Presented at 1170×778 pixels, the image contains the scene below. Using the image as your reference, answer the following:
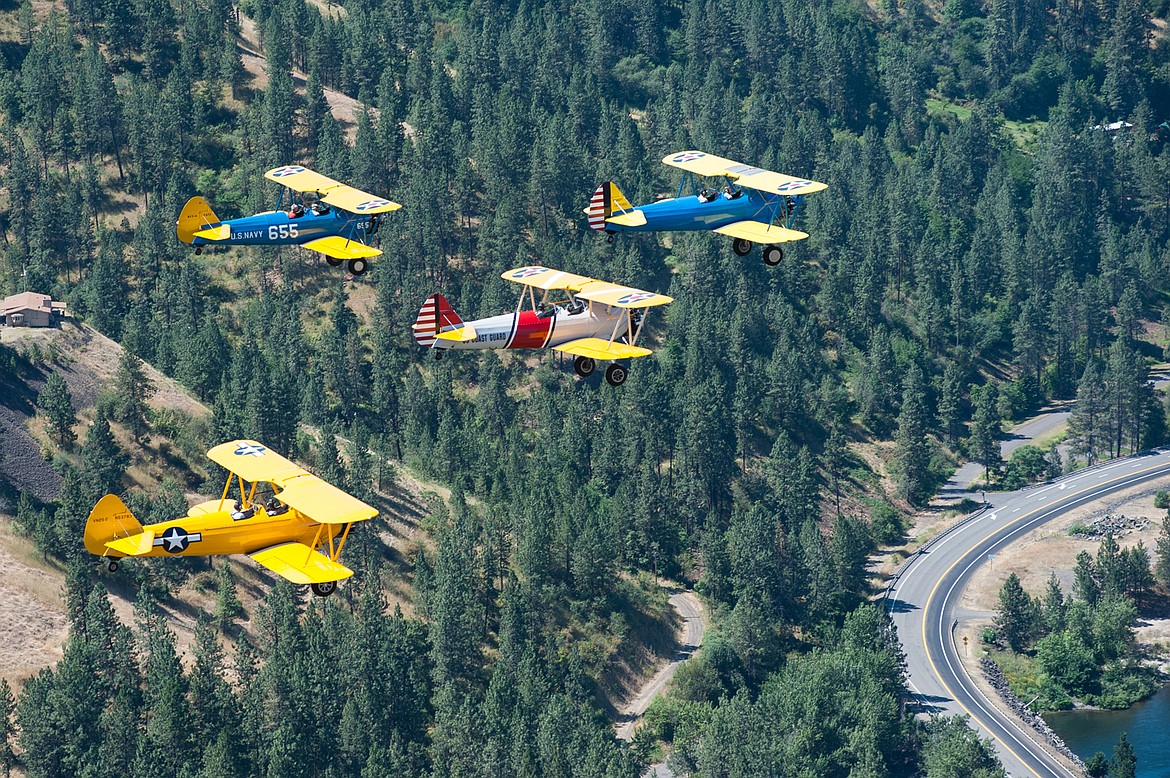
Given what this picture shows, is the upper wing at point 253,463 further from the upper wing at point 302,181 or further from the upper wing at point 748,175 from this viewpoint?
the upper wing at point 748,175

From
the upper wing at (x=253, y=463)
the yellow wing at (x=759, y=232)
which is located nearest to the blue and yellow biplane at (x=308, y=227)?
the upper wing at (x=253, y=463)

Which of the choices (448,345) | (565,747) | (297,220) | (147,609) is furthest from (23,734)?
(448,345)

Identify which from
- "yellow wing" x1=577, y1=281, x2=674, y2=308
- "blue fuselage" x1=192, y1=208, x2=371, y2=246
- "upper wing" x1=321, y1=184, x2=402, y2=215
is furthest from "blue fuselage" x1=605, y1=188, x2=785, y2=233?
"blue fuselage" x1=192, y1=208, x2=371, y2=246

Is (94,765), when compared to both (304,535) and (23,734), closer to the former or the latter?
(23,734)

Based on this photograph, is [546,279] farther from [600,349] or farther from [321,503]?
[321,503]

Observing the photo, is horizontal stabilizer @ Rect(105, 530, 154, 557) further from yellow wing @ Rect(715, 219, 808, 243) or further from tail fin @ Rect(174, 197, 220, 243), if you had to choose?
yellow wing @ Rect(715, 219, 808, 243)

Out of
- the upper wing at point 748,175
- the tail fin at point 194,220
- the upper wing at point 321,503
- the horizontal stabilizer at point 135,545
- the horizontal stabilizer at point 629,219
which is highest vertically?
the upper wing at point 748,175
